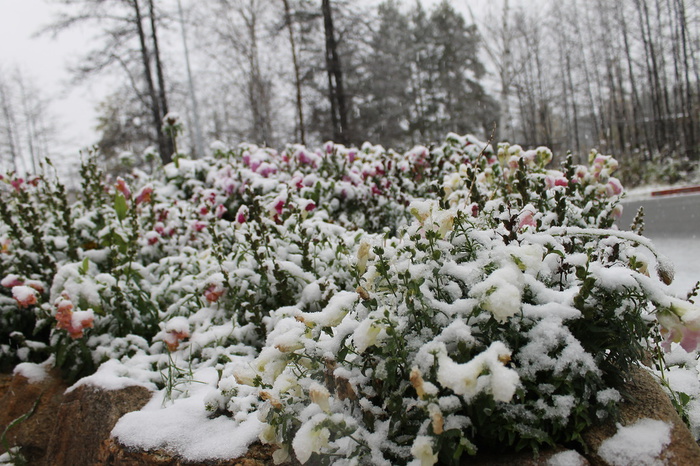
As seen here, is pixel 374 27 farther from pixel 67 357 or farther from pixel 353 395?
pixel 353 395

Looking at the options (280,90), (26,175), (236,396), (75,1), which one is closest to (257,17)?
(280,90)

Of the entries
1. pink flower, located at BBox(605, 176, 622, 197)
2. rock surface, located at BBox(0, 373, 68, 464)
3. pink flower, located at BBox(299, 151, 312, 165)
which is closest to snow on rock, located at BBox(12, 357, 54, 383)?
rock surface, located at BBox(0, 373, 68, 464)

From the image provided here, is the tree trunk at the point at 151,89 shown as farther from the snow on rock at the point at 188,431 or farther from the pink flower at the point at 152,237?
the snow on rock at the point at 188,431

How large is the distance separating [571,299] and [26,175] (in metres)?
5.23

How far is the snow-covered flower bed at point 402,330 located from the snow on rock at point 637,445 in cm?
6

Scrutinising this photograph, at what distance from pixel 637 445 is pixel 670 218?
5.74m

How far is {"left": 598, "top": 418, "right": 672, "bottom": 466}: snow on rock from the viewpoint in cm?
108

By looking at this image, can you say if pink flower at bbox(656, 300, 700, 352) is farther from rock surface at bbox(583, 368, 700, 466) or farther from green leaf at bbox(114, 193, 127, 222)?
green leaf at bbox(114, 193, 127, 222)

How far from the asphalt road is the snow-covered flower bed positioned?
2.84 metres

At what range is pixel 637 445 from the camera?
110cm

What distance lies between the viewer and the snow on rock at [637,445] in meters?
1.08

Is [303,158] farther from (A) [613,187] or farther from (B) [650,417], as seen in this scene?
(B) [650,417]

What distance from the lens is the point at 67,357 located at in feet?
8.33

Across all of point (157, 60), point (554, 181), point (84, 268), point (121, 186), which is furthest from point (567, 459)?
point (157, 60)
